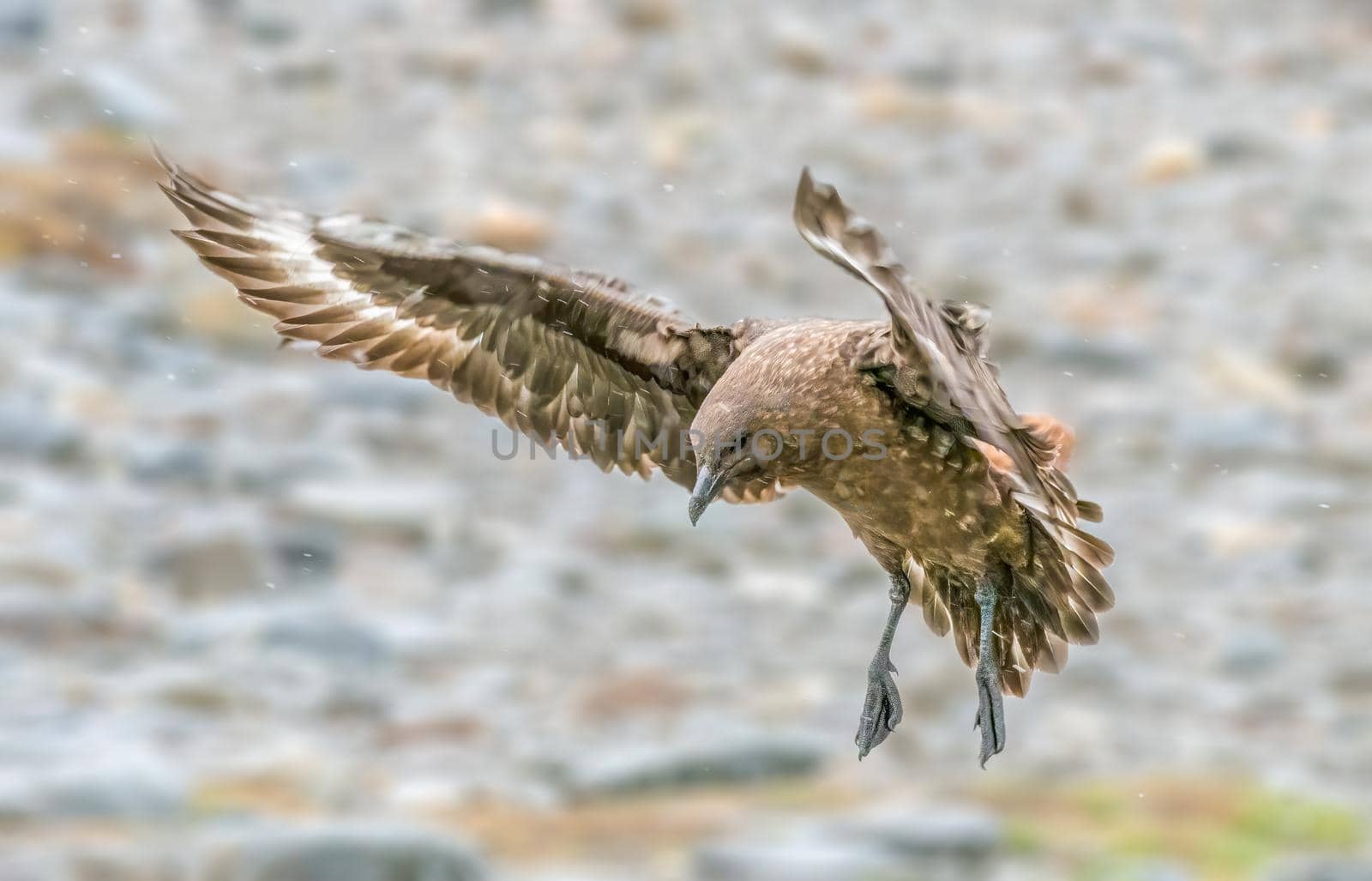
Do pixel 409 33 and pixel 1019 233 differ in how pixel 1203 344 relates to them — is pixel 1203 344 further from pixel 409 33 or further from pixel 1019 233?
pixel 409 33

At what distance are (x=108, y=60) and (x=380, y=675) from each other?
630 cm

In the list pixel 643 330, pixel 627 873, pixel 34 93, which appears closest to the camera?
pixel 643 330

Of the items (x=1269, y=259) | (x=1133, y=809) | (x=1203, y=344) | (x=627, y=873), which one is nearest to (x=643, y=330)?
(x=627, y=873)

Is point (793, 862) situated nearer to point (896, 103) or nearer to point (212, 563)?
point (212, 563)

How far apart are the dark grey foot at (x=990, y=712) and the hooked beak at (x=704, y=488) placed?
84cm

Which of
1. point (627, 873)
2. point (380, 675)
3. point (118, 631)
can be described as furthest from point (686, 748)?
point (118, 631)

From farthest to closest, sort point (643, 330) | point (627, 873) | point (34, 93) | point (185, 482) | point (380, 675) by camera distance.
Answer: point (34, 93) < point (185, 482) < point (380, 675) < point (627, 873) < point (643, 330)

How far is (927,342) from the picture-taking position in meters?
3.99

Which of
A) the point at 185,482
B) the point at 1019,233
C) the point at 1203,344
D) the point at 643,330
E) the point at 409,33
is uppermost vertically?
the point at 409,33

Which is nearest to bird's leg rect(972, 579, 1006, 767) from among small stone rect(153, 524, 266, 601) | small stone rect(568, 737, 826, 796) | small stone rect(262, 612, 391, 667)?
small stone rect(568, 737, 826, 796)

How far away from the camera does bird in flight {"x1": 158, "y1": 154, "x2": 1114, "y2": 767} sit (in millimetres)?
4406

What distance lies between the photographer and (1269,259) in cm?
1647

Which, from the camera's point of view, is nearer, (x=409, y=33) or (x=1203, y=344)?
(x=1203, y=344)

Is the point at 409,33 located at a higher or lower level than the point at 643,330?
higher
